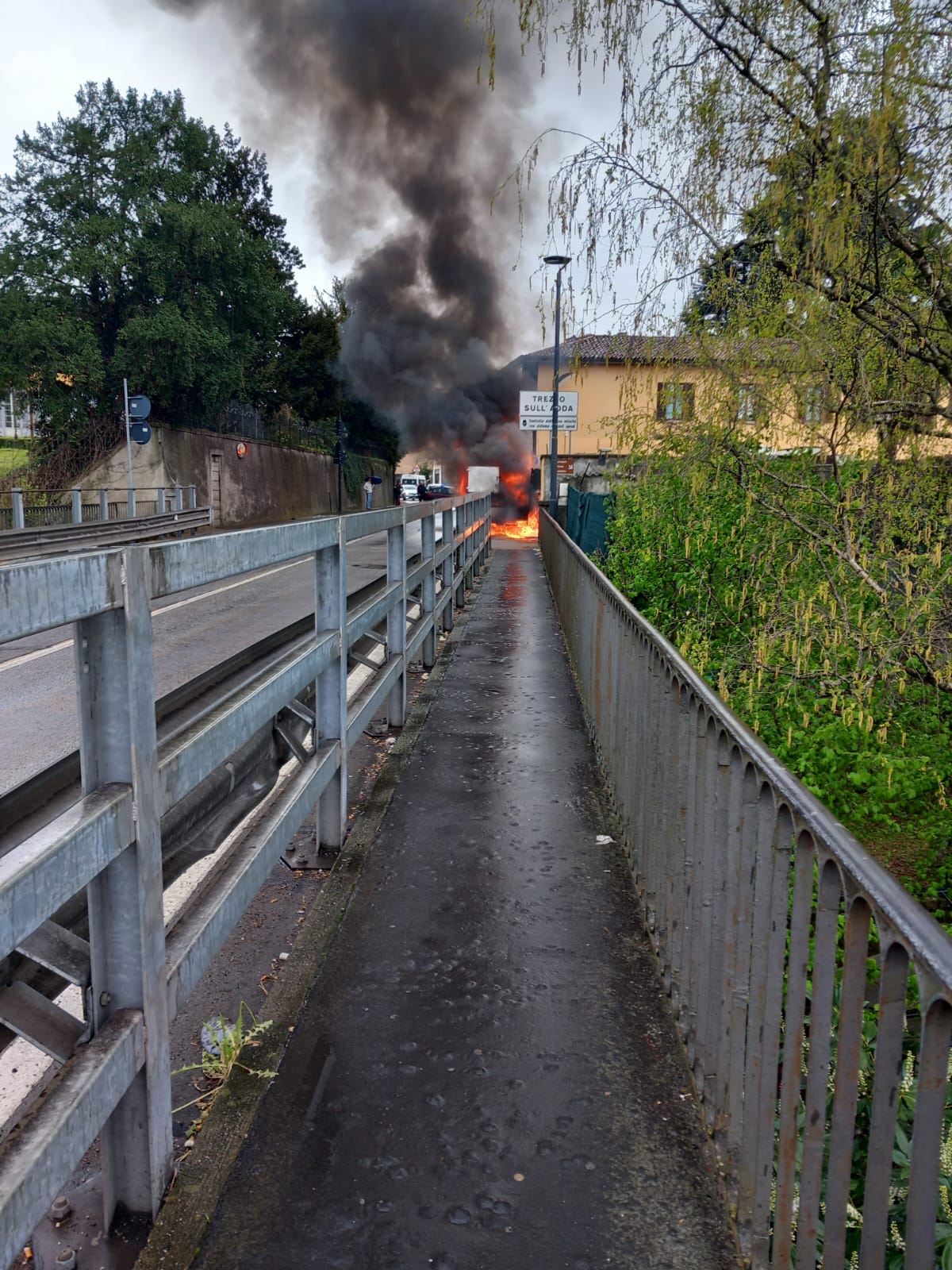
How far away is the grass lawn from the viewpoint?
36.2 metres

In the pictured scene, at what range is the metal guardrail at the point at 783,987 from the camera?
1.26m

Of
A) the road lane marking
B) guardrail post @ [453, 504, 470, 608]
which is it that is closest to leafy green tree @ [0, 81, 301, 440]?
the road lane marking

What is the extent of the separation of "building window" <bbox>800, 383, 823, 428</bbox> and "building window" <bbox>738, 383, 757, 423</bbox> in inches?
7.7

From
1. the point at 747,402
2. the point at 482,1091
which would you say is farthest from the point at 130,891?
the point at 747,402

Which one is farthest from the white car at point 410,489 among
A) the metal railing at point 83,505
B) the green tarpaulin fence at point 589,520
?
the green tarpaulin fence at point 589,520

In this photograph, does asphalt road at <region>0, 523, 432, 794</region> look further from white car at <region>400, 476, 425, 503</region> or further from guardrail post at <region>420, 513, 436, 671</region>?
white car at <region>400, 476, 425, 503</region>

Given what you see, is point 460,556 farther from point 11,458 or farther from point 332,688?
point 11,458

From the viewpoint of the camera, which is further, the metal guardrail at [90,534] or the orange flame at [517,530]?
the orange flame at [517,530]

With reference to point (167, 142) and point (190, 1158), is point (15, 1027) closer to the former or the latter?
point (190, 1158)

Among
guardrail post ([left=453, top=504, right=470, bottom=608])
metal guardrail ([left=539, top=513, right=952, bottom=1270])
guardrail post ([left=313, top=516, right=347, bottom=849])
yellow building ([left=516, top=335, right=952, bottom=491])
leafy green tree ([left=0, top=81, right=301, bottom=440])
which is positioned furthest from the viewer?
leafy green tree ([left=0, top=81, right=301, bottom=440])

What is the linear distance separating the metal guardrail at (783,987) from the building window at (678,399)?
1.21 metres

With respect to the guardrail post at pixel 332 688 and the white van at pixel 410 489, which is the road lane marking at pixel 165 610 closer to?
the guardrail post at pixel 332 688

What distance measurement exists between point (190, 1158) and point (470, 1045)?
2.72ft

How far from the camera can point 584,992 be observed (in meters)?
3.13
